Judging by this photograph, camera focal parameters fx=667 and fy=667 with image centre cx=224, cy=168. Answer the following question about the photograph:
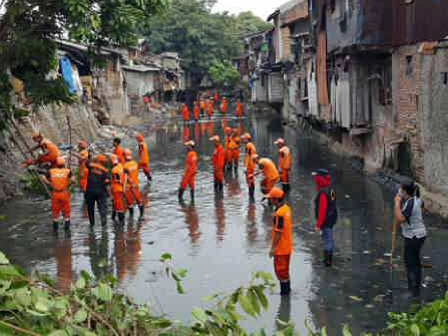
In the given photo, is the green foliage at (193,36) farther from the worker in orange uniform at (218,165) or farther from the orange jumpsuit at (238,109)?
the worker in orange uniform at (218,165)

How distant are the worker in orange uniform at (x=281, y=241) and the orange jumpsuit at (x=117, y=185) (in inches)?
221

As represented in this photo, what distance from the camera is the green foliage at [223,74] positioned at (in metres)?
72.1

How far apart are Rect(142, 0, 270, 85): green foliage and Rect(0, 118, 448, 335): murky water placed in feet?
166

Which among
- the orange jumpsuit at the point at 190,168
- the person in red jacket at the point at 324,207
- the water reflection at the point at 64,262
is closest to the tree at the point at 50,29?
the water reflection at the point at 64,262

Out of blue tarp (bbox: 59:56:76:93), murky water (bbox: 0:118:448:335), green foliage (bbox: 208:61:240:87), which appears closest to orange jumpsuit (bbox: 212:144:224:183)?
murky water (bbox: 0:118:448:335)

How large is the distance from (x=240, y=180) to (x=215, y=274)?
1023 cm

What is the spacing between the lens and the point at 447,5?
1673cm

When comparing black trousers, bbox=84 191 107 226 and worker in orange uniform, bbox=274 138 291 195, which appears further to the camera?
worker in orange uniform, bbox=274 138 291 195

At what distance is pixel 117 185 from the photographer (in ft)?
47.3

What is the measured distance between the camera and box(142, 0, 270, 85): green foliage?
68.8 m

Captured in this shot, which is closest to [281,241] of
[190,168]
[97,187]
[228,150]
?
[97,187]

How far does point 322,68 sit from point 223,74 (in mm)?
48104

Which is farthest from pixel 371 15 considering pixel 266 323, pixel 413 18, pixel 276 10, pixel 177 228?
pixel 276 10

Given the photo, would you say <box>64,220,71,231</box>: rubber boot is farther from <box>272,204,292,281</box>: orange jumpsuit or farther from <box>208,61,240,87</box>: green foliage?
<box>208,61,240,87</box>: green foliage
